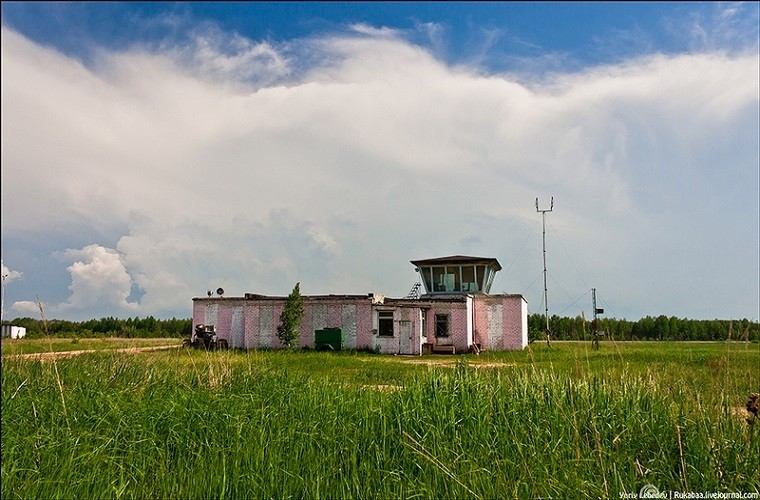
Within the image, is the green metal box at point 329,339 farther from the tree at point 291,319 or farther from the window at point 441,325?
the window at point 441,325

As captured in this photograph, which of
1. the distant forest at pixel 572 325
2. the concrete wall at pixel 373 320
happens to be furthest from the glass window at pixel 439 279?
the distant forest at pixel 572 325

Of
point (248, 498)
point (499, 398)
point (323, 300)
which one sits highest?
point (323, 300)

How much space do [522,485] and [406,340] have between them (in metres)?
23.8

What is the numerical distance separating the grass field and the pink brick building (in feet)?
69.8

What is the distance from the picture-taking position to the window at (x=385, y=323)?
29.5 metres

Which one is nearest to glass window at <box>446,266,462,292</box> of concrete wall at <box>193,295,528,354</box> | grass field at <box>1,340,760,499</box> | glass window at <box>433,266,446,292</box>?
glass window at <box>433,266,446,292</box>

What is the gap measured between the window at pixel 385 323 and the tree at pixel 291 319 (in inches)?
145

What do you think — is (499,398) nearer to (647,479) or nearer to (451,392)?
Result: (451,392)

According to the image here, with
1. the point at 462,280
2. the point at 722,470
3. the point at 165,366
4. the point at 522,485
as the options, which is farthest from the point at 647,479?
the point at 462,280

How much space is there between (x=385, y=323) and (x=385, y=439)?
76.6ft

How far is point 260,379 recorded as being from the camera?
8.80 meters

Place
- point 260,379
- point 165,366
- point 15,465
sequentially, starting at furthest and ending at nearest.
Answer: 1. point 165,366
2. point 260,379
3. point 15,465

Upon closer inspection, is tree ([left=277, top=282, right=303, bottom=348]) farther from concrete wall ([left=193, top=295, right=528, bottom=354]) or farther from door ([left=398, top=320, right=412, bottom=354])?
door ([left=398, top=320, right=412, bottom=354])

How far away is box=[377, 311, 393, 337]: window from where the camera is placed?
96.8 feet
